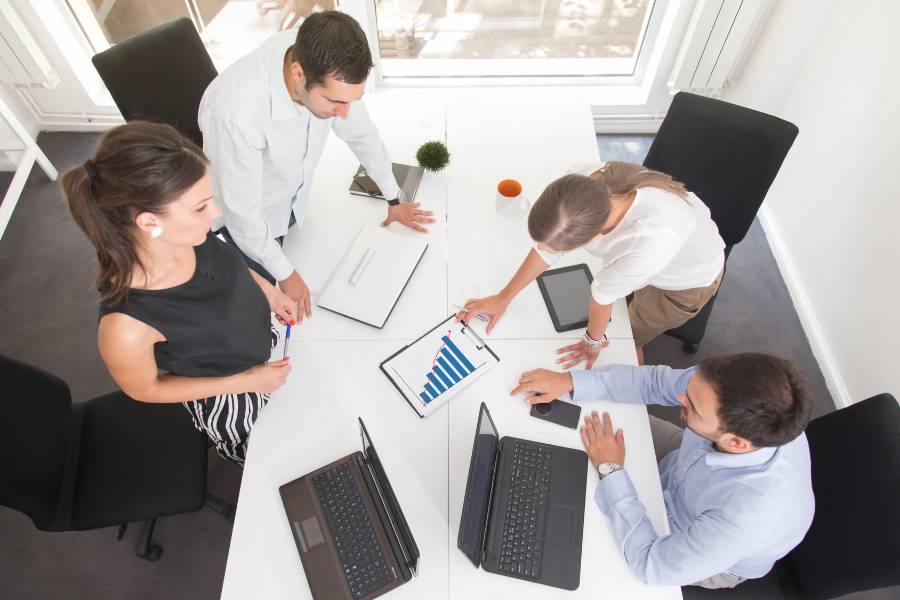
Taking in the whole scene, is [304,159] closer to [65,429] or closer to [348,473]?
[348,473]

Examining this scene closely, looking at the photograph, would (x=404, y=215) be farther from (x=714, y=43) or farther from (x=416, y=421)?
(x=714, y=43)

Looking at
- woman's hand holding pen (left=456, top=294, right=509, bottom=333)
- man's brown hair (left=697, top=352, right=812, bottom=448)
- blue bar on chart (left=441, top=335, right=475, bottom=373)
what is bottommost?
blue bar on chart (left=441, top=335, right=475, bottom=373)

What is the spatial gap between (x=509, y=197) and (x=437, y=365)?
722mm

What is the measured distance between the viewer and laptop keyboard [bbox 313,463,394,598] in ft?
4.36

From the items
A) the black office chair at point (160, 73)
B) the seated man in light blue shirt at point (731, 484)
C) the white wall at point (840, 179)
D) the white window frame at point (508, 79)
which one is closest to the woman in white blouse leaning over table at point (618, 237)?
the seated man in light blue shirt at point (731, 484)

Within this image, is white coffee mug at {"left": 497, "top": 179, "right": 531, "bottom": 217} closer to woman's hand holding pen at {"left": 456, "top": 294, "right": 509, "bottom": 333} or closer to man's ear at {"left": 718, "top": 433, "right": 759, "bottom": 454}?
woman's hand holding pen at {"left": 456, "top": 294, "right": 509, "bottom": 333}

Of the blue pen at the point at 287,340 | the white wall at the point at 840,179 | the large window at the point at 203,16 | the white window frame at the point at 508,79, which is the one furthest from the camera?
the white window frame at the point at 508,79

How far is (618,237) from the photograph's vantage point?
1484 millimetres

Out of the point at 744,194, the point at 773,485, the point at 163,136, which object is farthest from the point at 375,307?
the point at 744,194

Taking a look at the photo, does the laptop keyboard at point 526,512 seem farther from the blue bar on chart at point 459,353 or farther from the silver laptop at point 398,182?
the silver laptop at point 398,182

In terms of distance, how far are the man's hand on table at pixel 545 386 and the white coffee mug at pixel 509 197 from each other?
0.69 meters

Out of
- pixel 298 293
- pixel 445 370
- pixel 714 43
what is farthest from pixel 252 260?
pixel 714 43

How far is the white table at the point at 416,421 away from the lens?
1353mm

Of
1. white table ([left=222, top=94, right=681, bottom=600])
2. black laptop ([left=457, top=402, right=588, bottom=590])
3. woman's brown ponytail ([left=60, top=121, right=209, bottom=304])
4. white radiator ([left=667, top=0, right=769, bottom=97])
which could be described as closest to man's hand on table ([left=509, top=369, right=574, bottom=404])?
white table ([left=222, top=94, right=681, bottom=600])
